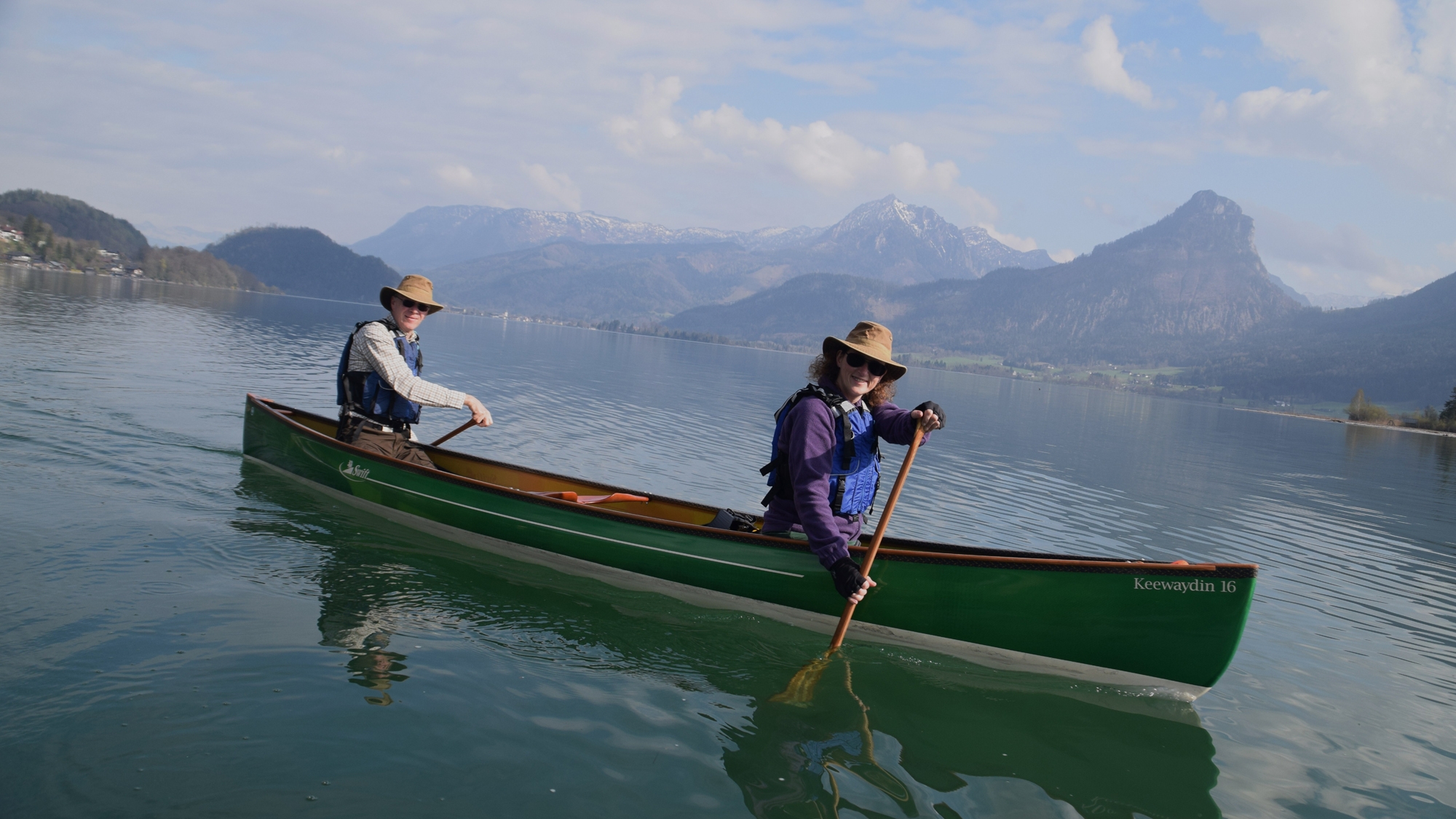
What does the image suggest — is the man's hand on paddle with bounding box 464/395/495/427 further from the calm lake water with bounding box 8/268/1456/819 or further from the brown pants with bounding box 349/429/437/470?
the calm lake water with bounding box 8/268/1456/819

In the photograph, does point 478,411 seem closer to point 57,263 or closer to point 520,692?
point 520,692

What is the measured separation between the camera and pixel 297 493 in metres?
10.9

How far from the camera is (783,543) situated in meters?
6.96

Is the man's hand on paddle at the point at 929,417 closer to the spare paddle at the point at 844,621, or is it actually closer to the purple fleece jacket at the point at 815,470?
the spare paddle at the point at 844,621

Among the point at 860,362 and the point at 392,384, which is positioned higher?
the point at 860,362

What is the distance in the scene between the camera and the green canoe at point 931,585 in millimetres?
6152

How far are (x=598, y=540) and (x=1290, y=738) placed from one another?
Answer: 6266mm

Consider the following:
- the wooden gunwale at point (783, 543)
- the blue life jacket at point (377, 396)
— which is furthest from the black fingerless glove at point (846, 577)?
the blue life jacket at point (377, 396)

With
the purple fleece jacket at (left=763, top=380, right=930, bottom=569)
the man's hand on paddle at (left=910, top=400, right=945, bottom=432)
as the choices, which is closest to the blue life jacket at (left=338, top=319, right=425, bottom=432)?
the purple fleece jacket at (left=763, top=380, right=930, bottom=569)

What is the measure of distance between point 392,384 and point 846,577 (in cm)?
570

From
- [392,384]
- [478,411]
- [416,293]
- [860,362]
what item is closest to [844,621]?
[860,362]

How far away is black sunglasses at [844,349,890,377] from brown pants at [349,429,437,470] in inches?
226

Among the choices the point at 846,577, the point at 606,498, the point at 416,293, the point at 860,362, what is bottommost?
the point at 606,498

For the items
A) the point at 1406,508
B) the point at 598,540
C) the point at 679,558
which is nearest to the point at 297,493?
the point at 598,540
